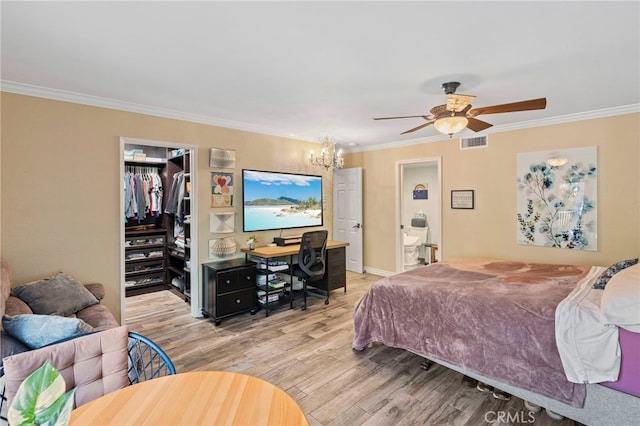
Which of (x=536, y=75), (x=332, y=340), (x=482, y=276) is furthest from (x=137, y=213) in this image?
(x=536, y=75)

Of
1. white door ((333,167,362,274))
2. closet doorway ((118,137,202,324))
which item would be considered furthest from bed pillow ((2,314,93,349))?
white door ((333,167,362,274))

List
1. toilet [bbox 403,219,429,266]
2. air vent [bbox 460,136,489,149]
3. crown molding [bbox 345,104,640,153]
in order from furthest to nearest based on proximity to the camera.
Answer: toilet [bbox 403,219,429,266], air vent [bbox 460,136,489,149], crown molding [bbox 345,104,640,153]

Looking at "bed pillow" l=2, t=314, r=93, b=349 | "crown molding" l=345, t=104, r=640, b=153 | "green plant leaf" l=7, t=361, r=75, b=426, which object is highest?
"crown molding" l=345, t=104, r=640, b=153

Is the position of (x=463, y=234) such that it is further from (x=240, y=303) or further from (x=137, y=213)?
(x=137, y=213)

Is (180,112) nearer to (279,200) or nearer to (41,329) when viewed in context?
(279,200)

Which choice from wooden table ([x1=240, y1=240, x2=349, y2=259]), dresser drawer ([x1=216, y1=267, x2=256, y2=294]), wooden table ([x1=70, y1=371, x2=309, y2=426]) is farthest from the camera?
wooden table ([x1=240, y1=240, x2=349, y2=259])

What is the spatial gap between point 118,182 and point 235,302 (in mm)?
1868

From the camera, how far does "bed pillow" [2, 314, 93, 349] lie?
1591 millimetres

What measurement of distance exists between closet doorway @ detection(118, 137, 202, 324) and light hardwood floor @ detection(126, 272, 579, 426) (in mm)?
756

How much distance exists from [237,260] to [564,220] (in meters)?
4.16

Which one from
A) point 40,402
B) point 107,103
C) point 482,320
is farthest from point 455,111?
point 107,103

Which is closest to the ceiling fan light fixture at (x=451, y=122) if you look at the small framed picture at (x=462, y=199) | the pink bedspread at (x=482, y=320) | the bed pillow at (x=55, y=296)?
the pink bedspread at (x=482, y=320)

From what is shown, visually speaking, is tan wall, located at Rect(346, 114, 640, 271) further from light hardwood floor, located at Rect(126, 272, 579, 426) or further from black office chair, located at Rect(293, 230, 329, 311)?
light hardwood floor, located at Rect(126, 272, 579, 426)

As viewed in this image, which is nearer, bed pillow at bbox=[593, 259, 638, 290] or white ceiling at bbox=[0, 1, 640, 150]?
white ceiling at bbox=[0, 1, 640, 150]
